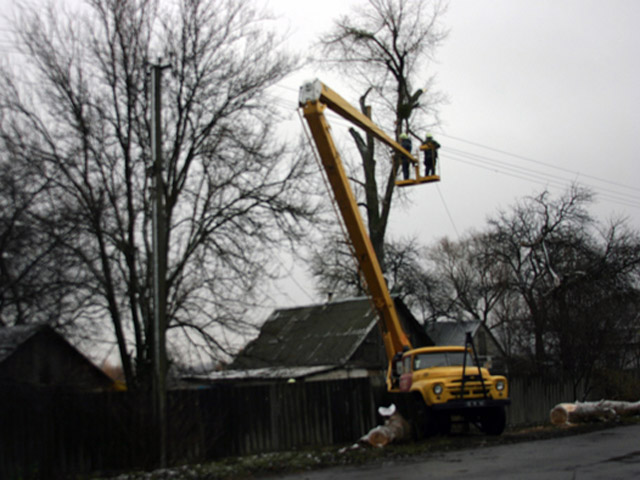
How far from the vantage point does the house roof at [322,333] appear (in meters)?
32.0

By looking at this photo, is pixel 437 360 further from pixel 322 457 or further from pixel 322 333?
pixel 322 333

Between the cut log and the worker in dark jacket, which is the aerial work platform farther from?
the cut log

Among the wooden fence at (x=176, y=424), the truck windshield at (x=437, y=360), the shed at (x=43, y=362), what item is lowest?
the wooden fence at (x=176, y=424)

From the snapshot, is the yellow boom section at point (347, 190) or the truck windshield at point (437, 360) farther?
the truck windshield at point (437, 360)

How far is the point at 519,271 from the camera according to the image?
4616cm

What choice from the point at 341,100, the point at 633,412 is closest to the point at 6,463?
the point at 341,100

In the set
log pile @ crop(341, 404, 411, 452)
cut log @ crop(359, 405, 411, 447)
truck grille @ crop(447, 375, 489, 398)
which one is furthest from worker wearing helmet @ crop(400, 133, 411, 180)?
cut log @ crop(359, 405, 411, 447)

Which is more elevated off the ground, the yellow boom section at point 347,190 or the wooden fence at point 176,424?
the yellow boom section at point 347,190

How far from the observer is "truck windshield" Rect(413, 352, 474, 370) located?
18391 mm

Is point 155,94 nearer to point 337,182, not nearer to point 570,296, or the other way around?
point 337,182

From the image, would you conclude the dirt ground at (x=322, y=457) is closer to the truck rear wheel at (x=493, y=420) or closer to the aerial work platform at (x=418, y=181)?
the truck rear wheel at (x=493, y=420)

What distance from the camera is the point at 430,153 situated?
2173cm

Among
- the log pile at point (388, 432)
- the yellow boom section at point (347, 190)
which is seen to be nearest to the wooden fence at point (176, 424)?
the log pile at point (388, 432)

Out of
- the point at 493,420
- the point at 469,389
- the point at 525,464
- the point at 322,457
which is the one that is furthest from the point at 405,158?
the point at 525,464
